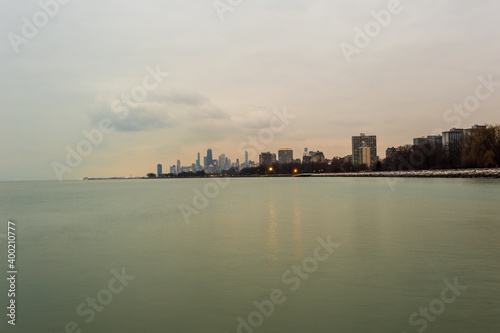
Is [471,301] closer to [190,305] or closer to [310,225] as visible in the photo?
[190,305]

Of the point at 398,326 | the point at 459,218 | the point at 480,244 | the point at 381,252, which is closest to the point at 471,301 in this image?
the point at 398,326

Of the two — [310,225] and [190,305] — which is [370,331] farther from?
[310,225]

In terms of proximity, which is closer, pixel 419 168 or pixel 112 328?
pixel 112 328

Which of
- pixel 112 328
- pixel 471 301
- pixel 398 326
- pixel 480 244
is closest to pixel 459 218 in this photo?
pixel 480 244

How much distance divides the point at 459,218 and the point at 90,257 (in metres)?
19.0

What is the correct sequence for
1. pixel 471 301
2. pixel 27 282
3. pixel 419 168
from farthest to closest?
pixel 419 168
pixel 27 282
pixel 471 301

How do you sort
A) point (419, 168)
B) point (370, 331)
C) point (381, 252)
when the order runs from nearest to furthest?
1. point (370, 331)
2. point (381, 252)
3. point (419, 168)

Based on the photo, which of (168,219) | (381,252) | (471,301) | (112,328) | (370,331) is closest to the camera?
(370,331)

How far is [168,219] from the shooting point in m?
25.7

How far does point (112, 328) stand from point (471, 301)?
7.30m

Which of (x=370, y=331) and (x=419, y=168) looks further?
(x=419, y=168)

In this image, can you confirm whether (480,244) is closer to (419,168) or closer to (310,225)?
(310,225)

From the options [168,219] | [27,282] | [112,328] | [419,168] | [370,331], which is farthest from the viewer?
[419,168]

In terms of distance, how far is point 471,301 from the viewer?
27.1ft
